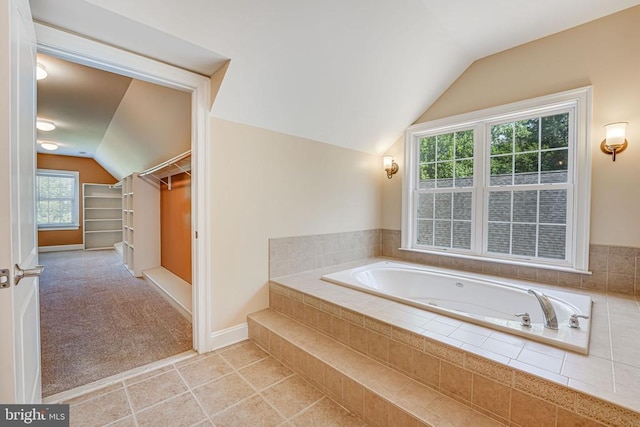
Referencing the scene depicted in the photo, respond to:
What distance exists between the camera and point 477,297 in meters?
2.52

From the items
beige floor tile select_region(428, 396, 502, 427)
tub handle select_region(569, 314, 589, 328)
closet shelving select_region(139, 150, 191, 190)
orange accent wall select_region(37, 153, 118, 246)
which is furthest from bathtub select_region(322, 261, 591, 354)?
orange accent wall select_region(37, 153, 118, 246)

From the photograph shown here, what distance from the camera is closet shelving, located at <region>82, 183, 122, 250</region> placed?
7.04 meters

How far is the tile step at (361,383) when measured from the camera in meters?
1.30

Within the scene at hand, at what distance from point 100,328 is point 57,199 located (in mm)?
6264

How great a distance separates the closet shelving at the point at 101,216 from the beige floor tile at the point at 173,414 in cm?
737

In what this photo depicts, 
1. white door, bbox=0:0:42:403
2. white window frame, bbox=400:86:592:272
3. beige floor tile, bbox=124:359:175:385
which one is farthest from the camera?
white window frame, bbox=400:86:592:272

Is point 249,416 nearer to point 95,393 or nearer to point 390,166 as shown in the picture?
point 95,393

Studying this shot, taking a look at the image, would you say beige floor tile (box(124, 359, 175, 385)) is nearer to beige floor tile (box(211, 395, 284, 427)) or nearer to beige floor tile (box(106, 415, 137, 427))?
beige floor tile (box(106, 415, 137, 427))

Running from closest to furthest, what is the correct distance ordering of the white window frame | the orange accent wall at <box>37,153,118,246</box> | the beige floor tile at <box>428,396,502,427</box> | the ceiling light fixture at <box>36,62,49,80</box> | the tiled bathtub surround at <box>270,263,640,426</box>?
the tiled bathtub surround at <box>270,263,640,426</box> < the beige floor tile at <box>428,396,502,427</box> < the white window frame < the ceiling light fixture at <box>36,62,49,80</box> < the orange accent wall at <box>37,153,118,246</box>

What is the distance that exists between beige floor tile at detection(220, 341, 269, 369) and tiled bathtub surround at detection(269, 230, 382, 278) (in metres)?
0.63

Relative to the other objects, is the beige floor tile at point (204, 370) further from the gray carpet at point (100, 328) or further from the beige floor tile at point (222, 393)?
the gray carpet at point (100, 328)

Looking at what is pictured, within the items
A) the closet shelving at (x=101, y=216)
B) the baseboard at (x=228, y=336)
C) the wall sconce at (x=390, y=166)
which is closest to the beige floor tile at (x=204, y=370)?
the baseboard at (x=228, y=336)

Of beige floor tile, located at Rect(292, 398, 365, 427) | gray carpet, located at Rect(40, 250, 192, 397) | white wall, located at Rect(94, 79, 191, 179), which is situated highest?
white wall, located at Rect(94, 79, 191, 179)

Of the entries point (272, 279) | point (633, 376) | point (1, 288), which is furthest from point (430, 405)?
point (1, 288)
